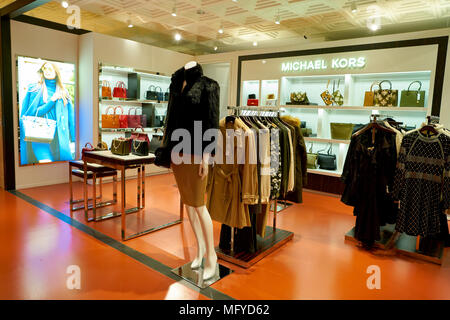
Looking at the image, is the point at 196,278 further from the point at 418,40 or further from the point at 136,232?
the point at 418,40

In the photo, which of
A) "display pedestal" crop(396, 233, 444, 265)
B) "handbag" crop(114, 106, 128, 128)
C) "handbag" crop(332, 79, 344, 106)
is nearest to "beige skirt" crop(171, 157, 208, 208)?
"display pedestal" crop(396, 233, 444, 265)

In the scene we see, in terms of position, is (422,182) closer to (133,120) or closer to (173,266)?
(173,266)

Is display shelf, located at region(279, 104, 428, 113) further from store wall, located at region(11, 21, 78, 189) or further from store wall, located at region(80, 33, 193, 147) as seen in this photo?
store wall, located at region(11, 21, 78, 189)

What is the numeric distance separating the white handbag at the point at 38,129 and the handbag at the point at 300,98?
14.5 feet

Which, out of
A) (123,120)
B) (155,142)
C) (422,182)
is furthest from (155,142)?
(422,182)

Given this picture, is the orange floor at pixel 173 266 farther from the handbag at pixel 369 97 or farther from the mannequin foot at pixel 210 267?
the handbag at pixel 369 97

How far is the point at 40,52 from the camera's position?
17.7ft

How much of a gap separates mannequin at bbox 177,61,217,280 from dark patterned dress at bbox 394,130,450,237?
1970 mm

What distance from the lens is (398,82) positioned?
535cm

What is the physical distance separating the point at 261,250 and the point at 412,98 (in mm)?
3577

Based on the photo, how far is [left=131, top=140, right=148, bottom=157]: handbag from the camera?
3.71 meters

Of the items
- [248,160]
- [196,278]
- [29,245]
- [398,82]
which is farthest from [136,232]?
[398,82]

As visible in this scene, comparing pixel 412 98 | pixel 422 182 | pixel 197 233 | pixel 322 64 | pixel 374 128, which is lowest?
pixel 197 233

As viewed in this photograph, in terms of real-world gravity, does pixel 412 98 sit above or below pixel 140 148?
above
